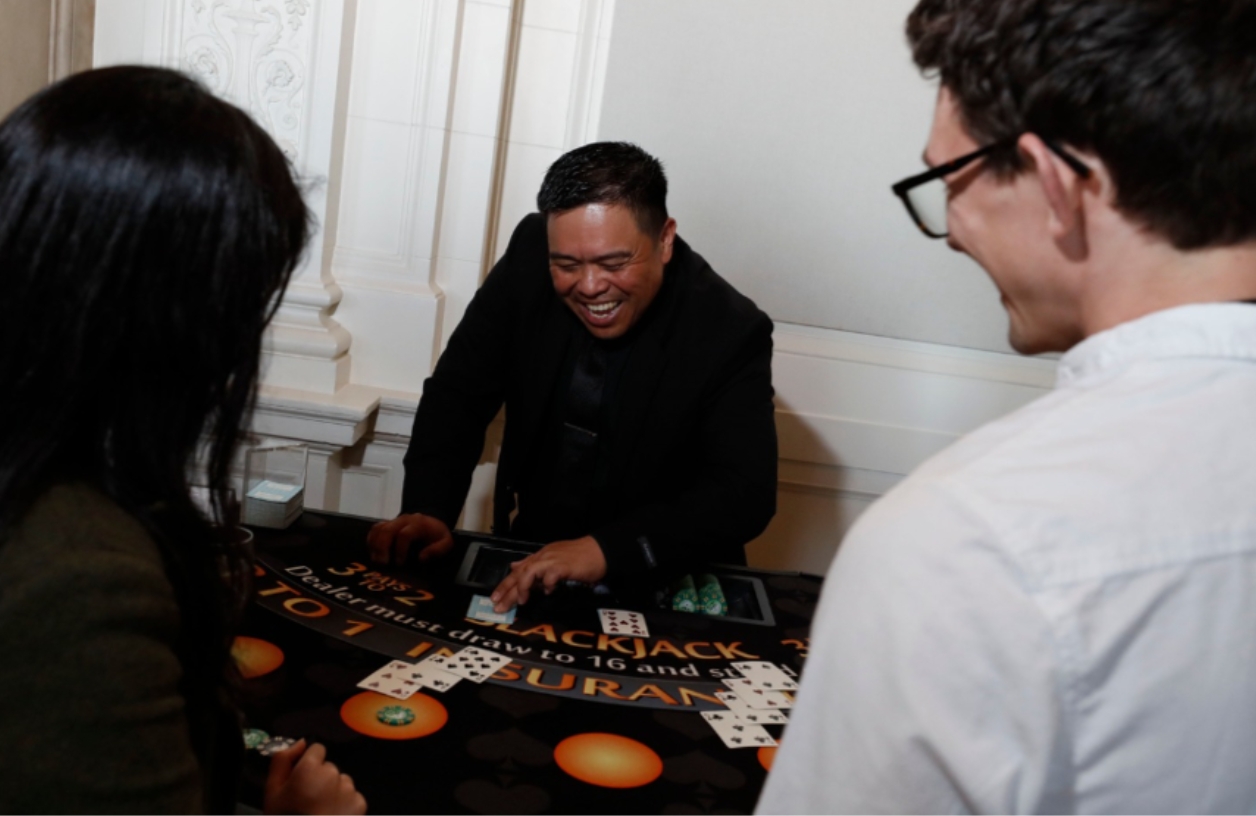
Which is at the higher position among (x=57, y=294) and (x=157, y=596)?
(x=57, y=294)

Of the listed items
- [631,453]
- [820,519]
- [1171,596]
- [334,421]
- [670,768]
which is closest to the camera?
[1171,596]

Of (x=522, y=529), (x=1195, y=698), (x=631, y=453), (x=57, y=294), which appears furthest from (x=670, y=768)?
(x=522, y=529)

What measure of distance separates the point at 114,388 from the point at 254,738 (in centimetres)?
60

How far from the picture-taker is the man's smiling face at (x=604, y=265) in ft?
7.54

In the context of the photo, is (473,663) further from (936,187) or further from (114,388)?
(936,187)

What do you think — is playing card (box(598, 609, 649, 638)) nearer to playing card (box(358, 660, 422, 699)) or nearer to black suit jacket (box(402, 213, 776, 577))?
playing card (box(358, 660, 422, 699))

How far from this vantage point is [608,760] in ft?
4.27

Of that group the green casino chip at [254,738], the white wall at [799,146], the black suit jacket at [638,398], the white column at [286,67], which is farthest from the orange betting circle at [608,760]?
the white wall at [799,146]

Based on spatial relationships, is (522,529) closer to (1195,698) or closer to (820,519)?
(820,519)

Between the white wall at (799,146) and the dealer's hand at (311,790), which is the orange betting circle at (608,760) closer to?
the dealer's hand at (311,790)

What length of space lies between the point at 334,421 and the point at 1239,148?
101 inches

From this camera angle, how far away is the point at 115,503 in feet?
2.61

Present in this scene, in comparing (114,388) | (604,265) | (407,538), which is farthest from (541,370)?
(114,388)

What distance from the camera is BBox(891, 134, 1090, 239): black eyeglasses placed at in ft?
2.74
